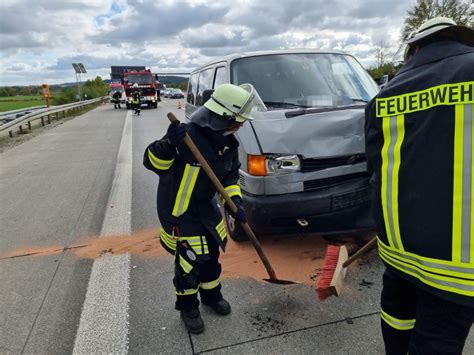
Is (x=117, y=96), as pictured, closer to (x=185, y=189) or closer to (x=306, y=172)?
(x=306, y=172)

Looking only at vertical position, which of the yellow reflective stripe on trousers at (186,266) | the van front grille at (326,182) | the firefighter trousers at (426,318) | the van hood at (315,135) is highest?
the van hood at (315,135)

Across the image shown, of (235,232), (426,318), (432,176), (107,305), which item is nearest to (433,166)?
(432,176)

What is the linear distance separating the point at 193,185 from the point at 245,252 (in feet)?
5.11

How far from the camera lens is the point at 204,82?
5.73 m

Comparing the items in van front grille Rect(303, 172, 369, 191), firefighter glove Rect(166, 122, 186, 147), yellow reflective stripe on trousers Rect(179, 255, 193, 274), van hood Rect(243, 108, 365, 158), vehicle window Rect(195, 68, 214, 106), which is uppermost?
vehicle window Rect(195, 68, 214, 106)

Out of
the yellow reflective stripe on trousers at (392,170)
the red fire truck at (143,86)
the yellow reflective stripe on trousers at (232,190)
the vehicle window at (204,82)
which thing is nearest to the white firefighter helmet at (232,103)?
the yellow reflective stripe on trousers at (232,190)

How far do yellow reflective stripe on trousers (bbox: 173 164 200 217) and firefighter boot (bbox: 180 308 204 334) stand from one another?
0.73 m

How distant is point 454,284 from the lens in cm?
152

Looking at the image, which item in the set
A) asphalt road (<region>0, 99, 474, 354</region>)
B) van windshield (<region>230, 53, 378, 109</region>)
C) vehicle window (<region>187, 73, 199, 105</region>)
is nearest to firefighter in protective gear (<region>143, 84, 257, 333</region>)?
asphalt road (<region>0, 99, 474, 354</region>)

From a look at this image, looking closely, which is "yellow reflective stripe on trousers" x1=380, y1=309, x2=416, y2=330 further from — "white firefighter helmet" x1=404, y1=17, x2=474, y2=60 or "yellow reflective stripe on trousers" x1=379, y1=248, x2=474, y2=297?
"white firefighter helmet" x1=404, y1=17, x2=474, y2=60

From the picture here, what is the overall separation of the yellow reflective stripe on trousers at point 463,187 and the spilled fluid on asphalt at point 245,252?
6.35 feet

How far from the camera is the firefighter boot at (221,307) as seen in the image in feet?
9.64

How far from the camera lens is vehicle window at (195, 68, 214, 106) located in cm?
538

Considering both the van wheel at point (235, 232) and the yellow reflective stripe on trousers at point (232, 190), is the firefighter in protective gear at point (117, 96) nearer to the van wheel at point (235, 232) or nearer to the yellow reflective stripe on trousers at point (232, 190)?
the van wheel at point (235, 232)
